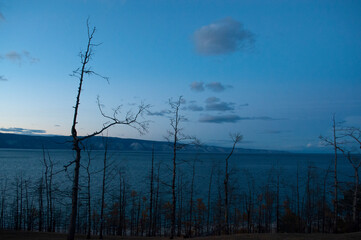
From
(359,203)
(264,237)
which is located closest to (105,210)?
(264,237)

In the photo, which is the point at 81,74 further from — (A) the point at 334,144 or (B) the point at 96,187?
(B) the point at 96,187

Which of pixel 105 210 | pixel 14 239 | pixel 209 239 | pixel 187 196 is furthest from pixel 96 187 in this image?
pixel 209 239

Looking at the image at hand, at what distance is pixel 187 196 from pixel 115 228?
20.9m

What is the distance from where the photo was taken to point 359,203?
28234 millimetres

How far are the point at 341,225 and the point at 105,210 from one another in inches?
1273

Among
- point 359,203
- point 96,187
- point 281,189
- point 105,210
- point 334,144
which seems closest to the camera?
point 334,144

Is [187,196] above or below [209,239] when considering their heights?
below

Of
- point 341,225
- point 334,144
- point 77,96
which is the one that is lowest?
point 341,225

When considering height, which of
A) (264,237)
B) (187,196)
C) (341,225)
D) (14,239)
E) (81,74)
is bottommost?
(187,196)

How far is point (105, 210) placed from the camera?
38.3 metres

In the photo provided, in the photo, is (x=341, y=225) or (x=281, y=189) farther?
(x=281, y=189)

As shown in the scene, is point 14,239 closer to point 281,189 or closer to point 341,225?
point 341,225

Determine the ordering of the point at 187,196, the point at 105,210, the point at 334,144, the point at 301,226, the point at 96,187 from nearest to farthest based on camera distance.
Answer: the point at 334,144 → the point at 301,226 → the point at 105,210 → the point at 187,196 → the point at 96,187

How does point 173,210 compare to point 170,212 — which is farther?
point 170,212
